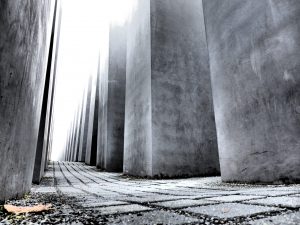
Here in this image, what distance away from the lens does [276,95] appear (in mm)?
3193

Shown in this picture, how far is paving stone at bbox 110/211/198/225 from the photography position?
125cm

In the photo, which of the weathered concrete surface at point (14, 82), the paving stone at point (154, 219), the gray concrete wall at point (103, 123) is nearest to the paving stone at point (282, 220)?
the paving stone at point (154, 219)

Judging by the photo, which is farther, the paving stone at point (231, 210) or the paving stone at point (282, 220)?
the paving stone at point (231, 210)

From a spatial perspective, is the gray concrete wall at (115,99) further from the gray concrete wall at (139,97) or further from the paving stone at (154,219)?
the paving stone at (154,219)

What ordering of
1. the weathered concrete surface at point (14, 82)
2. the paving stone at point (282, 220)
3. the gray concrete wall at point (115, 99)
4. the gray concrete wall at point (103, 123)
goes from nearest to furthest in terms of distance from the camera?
1. the paving stone at point (282, 220)
2. the weathered concrete surface at point (14, 82)
3. the gray concrete wall at point (115, 99)
4. the gray concrete wall at point (103, 123)

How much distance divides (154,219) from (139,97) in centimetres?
540

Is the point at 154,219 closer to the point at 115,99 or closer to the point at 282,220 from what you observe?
the point at 282,220

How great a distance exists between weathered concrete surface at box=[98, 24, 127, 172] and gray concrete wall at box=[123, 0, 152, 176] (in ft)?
8.39

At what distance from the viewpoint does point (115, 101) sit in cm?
1078

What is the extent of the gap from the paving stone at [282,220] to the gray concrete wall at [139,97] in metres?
4.27

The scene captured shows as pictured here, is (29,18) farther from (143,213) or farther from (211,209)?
(211,209)

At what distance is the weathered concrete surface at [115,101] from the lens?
9961 millimetres

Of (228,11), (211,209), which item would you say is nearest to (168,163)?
(228,11)

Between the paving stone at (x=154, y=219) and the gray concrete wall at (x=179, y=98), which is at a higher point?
the gray concrete wall at (x=179, y=98)
